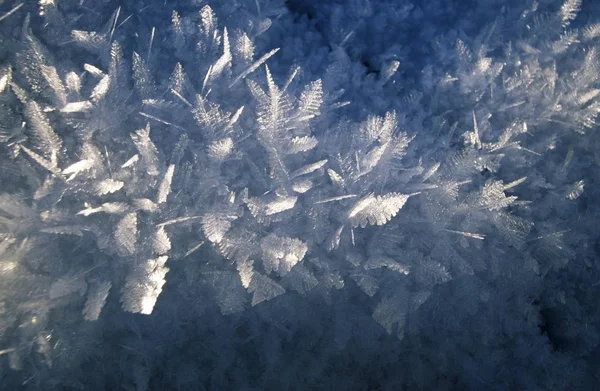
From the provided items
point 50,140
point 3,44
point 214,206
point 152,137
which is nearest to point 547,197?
point 214,206

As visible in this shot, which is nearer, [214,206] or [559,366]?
[214,206]

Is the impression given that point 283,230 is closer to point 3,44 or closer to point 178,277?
point 178,277

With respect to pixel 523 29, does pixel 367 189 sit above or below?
below

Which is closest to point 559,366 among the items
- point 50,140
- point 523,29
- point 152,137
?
point 523,29

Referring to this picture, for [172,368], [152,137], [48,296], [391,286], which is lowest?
[172,368]

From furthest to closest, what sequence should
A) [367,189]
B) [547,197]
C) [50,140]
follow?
[547,197], [367,189], [50,140]

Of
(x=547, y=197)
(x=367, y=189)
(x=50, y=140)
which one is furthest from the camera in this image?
(x=547, y=197)
